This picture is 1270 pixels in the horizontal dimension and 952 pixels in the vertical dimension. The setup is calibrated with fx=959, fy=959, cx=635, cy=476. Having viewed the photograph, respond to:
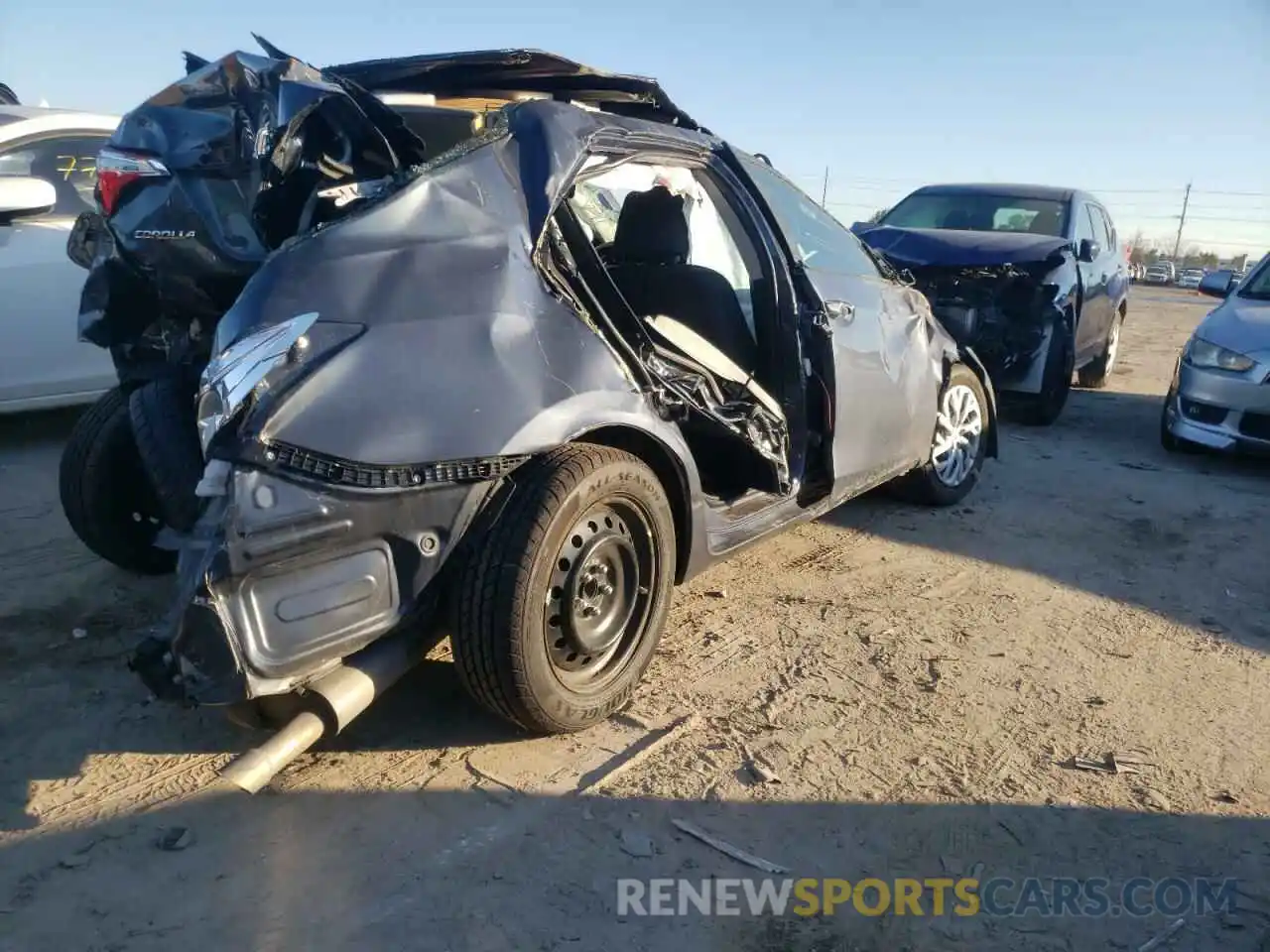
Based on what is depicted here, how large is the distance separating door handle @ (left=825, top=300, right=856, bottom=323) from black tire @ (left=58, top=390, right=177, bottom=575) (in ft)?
8.41

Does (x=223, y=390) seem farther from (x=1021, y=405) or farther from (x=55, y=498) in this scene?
(x=1021, y=405)

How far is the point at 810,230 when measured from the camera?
3922 mm

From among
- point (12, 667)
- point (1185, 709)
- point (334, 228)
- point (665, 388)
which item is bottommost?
point (1185, 709)

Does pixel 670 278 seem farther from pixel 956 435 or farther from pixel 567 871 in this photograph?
pixel 567 871

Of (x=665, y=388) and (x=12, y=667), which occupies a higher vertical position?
(x=665, y=388)

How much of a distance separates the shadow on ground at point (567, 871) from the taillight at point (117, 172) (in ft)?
6.19

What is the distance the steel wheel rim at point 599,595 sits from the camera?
265cm

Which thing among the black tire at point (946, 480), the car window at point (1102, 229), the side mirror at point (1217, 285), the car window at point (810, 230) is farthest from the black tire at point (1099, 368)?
the car window at point (810, 230)

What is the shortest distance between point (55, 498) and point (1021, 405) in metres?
6.54

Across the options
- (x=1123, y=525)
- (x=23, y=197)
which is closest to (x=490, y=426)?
(x=23, y=197)

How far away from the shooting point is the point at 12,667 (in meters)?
3.03

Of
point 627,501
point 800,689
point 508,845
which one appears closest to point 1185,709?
point 800,689

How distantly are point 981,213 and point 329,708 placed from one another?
294 inches

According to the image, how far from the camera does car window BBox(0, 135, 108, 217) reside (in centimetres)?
498
